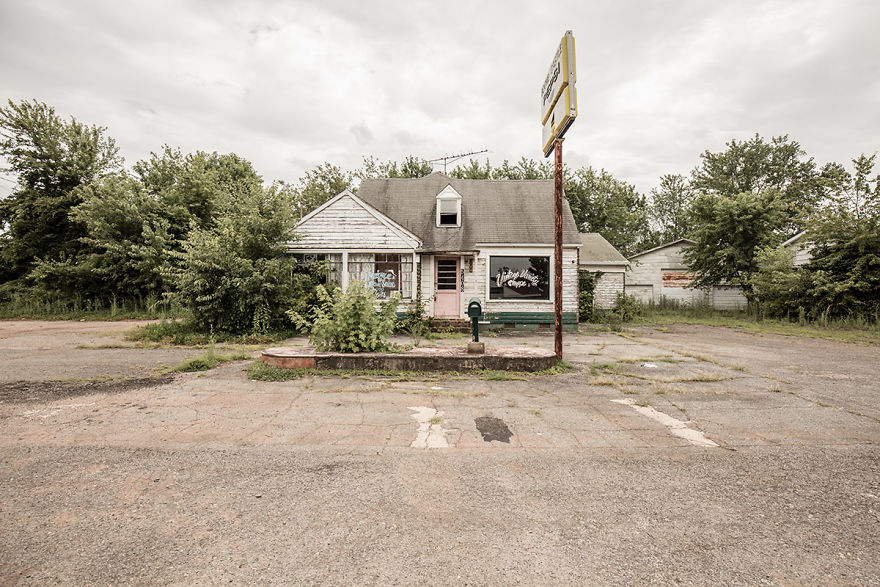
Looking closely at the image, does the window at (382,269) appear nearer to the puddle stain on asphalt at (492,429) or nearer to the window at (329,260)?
the window at (329,260)

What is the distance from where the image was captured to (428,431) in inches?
172

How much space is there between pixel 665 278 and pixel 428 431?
25313 mm

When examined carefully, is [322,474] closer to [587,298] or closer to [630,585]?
[630,585]

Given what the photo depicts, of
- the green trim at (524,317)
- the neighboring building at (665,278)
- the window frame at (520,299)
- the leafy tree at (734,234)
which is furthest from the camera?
the neighboring building at (665,278)

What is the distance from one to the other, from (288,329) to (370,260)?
11.7ft

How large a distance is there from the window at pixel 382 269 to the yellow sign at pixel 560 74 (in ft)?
24.2

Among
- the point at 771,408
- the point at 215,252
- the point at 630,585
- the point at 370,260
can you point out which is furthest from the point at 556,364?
the point at 215,252

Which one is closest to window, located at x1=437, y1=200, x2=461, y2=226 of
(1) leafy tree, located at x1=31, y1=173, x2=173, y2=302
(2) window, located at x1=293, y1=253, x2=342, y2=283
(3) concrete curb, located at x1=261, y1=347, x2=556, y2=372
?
(2) window, located at x1=293, y1=253, x2=342, y2=283

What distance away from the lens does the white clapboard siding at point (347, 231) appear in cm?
1395

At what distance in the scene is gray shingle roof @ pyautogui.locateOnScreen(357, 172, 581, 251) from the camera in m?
15.6

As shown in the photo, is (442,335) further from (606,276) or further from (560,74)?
(606,276)

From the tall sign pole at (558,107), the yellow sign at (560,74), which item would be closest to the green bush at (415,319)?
the tall sign pole at (558,107)

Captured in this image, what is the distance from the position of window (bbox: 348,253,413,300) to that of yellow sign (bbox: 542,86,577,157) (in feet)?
23.3

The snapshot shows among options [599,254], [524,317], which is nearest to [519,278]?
[524,317]
